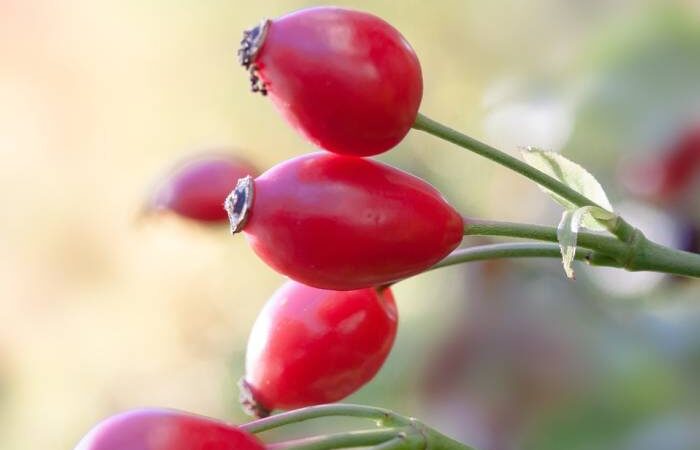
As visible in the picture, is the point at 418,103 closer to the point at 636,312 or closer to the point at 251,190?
the point at 251,190

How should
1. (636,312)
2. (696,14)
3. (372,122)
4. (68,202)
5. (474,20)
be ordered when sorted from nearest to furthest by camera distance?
(372,122) → (636,312) → (696,14) → (474,20) → (68,202)

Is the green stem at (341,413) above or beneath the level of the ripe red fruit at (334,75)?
beneath

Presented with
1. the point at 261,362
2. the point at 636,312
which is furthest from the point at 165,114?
the point at 261,362

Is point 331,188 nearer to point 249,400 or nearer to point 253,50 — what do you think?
point 253,50

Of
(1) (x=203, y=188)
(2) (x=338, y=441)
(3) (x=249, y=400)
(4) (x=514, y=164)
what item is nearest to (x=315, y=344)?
(3) (x=249, y=400)

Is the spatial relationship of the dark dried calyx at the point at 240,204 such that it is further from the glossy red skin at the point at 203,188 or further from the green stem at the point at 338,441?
the glossy red skin at the point at 203,188

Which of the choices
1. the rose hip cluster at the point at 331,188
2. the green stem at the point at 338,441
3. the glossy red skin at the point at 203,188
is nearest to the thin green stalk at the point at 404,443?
the green stem at the point at 338,441
